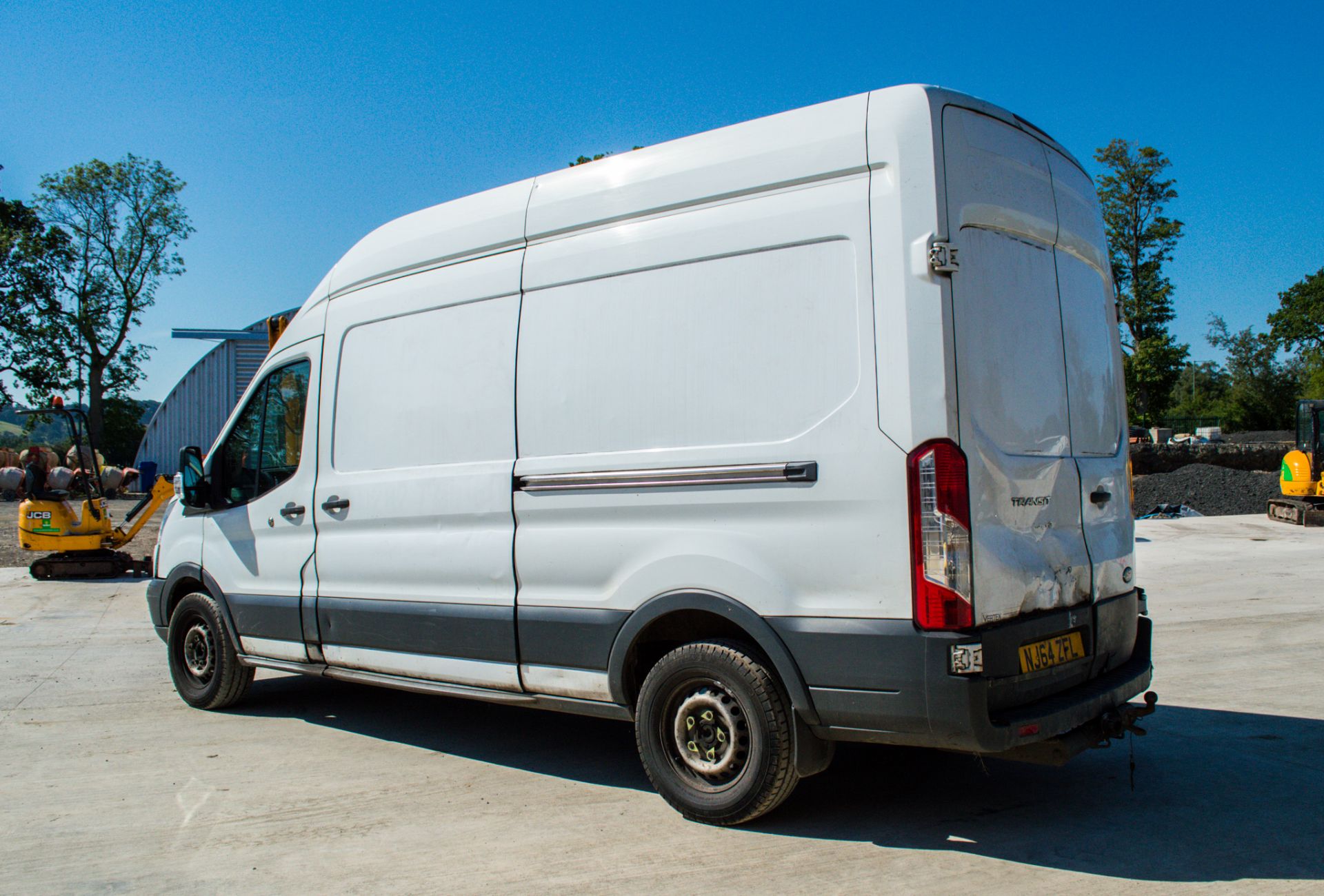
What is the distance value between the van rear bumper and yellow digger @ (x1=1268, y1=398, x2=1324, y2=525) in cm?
2067

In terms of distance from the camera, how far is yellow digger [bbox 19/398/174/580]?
47.1ft

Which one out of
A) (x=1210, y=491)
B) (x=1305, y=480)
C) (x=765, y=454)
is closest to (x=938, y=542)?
(x=765, y=454)

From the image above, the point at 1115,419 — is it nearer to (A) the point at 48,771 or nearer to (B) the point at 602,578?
(B) the point at 602,578

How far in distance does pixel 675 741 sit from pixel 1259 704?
4248 millimetres

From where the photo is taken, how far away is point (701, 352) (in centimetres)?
417

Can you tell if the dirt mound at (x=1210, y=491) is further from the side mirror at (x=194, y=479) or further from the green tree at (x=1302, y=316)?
the green tree at (x=1302, y=316)

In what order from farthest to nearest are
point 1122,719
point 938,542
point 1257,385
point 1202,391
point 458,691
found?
point 1202,391
point 1257,385
point 458,691
point 1122,719
point 938,542

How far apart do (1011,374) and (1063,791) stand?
2019 millimetres

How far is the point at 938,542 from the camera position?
3.53 meters

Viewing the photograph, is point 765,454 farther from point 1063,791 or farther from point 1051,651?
point 1063,791

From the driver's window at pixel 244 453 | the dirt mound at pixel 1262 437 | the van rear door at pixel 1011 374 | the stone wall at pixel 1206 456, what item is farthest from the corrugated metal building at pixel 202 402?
the dirt mound at pixel 1262 437

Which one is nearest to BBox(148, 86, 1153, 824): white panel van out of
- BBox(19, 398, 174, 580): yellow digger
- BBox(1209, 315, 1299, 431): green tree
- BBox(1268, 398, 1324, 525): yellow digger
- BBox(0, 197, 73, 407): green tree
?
BBox(19, 398, 174, 580): yellow digger

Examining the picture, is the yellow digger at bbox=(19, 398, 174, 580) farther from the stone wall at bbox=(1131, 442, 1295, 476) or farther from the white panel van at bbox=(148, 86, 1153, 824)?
the stone wall at bbox=(1131, 442, 1295, 476)

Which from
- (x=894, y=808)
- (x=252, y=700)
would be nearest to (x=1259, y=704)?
(x=894, y=808)
